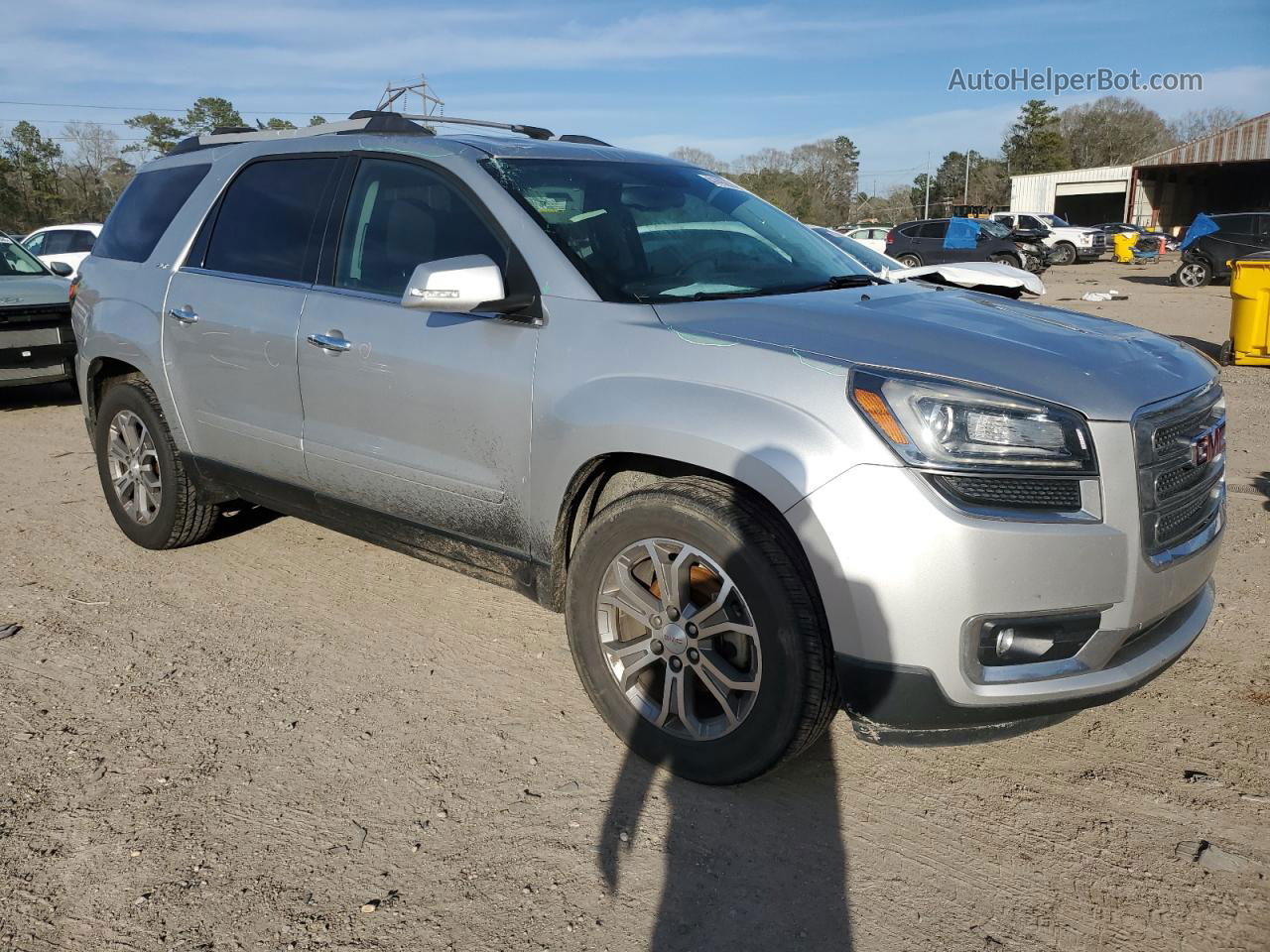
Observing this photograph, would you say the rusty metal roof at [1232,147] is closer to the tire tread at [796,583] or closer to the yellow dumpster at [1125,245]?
the yellow dumpster at [1125,245]

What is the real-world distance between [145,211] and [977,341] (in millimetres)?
4007

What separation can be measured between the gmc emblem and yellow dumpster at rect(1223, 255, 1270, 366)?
9153mm

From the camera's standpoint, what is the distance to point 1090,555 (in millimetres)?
2475

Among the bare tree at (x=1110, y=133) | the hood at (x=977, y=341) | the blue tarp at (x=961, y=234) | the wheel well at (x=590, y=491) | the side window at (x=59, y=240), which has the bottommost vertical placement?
the wheel well at (x=590, y=491)

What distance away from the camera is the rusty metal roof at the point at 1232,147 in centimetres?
4134

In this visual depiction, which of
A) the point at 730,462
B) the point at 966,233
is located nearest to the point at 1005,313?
the point at 730,462

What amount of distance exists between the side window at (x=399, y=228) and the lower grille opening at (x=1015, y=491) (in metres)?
1.70

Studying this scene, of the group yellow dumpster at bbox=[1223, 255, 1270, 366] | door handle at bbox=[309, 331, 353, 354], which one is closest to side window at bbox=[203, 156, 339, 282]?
door handle at bbox=[309, 331, 353, 354]

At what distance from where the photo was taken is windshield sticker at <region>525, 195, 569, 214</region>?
11.0 ft

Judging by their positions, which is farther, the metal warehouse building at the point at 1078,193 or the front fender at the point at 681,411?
the metal warehouse building at the point at 1078,193

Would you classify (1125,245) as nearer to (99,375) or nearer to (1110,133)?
(99,375)

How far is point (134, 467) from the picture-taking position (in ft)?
16.3

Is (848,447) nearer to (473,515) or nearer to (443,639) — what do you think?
(473,515)

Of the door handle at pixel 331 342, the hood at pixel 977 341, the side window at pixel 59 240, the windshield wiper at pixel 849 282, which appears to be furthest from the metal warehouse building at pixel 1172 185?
the door handle at pixel 331 342
